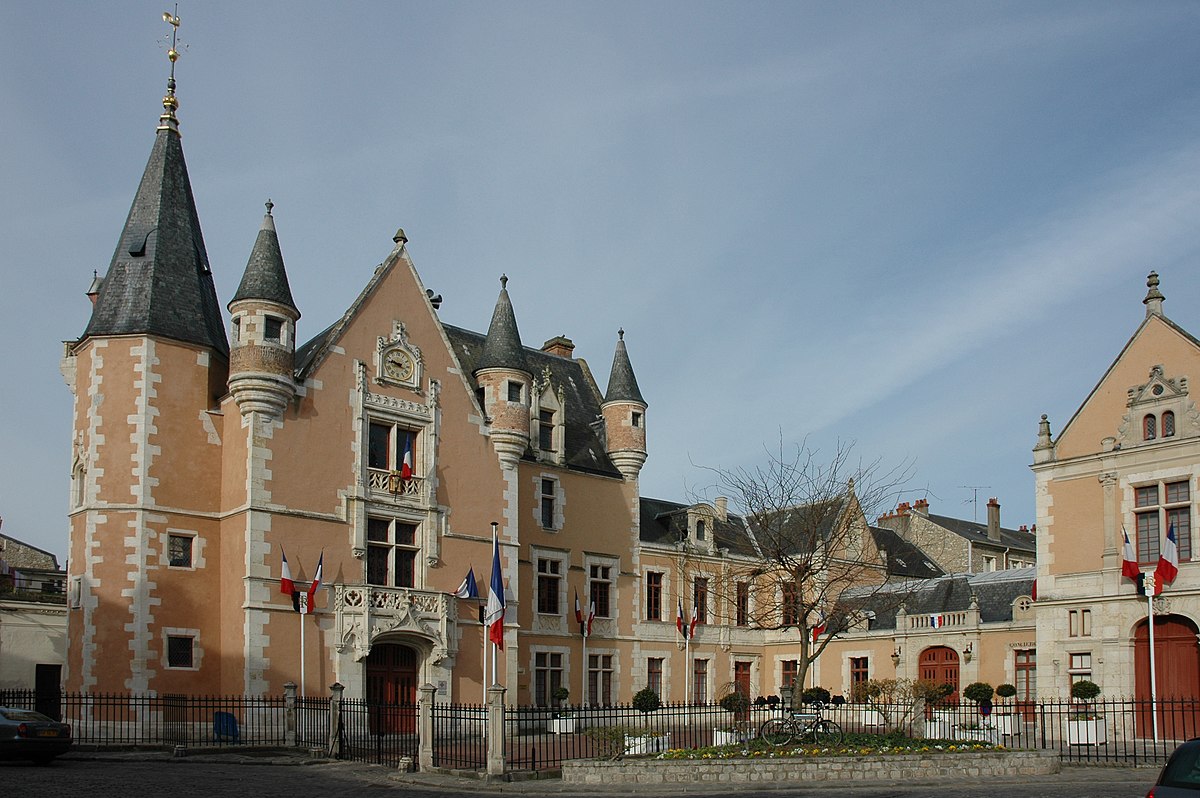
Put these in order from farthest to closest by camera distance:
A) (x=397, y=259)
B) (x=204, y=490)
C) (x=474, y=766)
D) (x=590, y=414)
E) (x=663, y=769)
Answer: (x=590, y=414) < (x=397, y=259) < (x=204, y=490) < (x=474, y=766) < (x=663, y=769)

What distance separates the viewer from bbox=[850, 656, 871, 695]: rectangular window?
39.1 m

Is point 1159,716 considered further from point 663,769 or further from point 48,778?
point 48,778

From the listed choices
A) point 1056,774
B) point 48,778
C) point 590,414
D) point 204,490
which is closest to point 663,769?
point 1056,774

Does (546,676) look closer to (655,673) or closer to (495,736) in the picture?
(655,673)

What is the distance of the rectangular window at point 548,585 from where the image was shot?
35062 mm

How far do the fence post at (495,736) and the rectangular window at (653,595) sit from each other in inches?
769

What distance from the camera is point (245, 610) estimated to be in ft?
88.0

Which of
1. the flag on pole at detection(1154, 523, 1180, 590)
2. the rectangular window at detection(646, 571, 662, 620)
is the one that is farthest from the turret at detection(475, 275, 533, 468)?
the flag on pole at detection(1154, 523, 1180, 590)

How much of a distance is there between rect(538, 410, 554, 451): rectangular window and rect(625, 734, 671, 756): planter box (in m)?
14.8

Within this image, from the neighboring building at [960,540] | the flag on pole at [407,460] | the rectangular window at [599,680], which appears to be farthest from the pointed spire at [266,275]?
the neighboring building at [960,540]

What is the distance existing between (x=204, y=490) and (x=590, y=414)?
14.6 meters

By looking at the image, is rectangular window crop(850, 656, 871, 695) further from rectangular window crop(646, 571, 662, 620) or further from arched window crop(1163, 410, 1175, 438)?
arched window crop(1163, 410, 1175, 438)

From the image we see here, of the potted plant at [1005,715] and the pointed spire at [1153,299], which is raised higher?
the pointed spire at [1153,299]

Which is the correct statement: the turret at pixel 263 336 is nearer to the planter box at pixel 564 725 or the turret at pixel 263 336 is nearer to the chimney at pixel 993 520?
the planter box at pixel 564 725
